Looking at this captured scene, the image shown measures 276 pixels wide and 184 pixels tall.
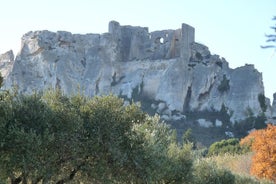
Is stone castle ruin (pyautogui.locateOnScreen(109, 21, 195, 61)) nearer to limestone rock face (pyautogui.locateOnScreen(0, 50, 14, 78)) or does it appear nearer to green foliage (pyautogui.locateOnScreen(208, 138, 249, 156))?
limestone rock face (pyautogui.locateOnScreen(0, 50, 14, 78))

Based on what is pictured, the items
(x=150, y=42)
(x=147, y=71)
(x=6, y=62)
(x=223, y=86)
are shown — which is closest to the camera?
(x=223, y=86)

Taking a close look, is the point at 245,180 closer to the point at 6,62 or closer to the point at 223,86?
the point at 223,86

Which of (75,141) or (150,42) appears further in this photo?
(150,42)

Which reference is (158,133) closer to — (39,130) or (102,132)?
(102,132)

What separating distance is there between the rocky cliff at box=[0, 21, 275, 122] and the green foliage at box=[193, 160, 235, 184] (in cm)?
5410

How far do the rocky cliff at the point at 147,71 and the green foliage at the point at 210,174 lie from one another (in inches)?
2130

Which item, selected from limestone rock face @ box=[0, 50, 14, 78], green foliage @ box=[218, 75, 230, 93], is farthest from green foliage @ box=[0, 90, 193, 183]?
limestone rock face @ box=[0, 50, 14, 78]

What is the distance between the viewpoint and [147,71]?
91.3 meters

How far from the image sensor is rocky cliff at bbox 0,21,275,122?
86.9 meters

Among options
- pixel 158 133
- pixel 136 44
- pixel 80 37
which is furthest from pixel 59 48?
pixel 158 133

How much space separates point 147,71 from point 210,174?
6341 cm

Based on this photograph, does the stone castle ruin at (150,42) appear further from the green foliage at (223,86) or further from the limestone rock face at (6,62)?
the limestone rock face at (6,62)

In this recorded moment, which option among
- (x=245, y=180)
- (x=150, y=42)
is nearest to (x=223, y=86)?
(x=150, y=42)

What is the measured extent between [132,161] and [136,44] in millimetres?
77807
